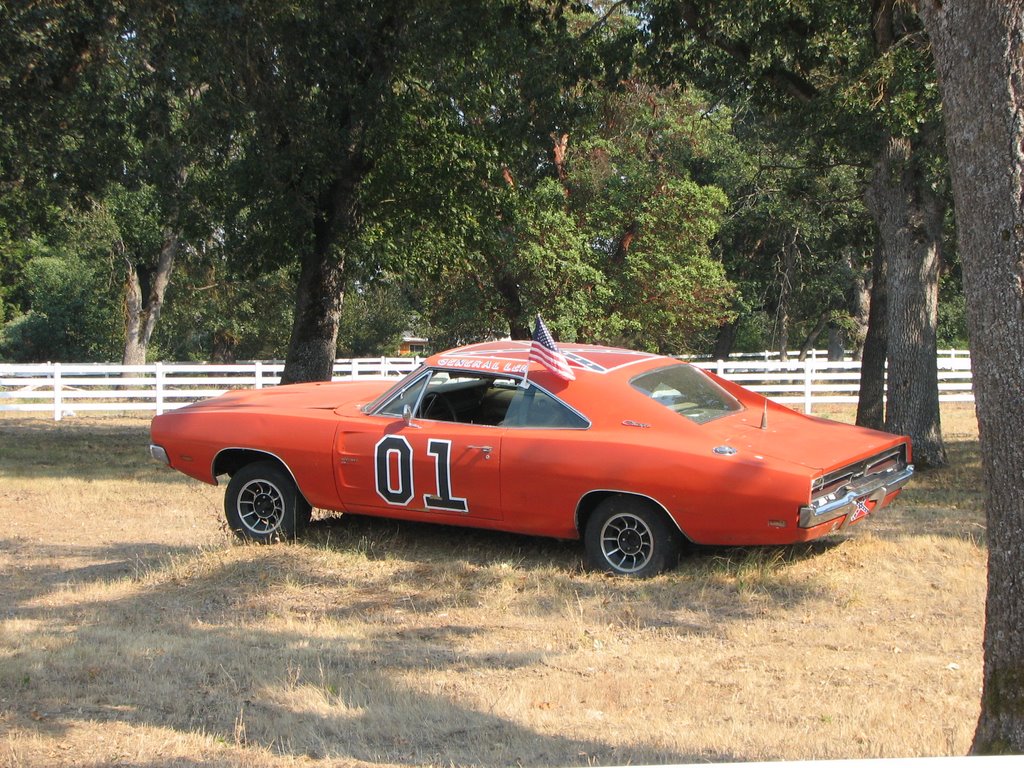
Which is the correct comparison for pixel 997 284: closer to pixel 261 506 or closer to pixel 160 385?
pixel 261 506

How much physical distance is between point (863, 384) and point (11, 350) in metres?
43.7

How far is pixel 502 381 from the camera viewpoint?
8.45 meters

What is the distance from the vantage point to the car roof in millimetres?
8273

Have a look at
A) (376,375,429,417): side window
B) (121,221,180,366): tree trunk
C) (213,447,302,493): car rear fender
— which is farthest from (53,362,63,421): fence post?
(376,375,429,417): side window

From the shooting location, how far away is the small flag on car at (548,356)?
8.05m

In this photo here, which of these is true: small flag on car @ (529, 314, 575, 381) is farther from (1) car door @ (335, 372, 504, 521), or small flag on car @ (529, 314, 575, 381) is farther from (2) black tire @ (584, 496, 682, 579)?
(2) black tire @ (584, 496, 682, 579)

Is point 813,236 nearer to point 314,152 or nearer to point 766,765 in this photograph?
point 314,152

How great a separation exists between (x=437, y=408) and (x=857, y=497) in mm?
3110

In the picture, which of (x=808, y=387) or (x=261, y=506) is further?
(x=808, y=387)

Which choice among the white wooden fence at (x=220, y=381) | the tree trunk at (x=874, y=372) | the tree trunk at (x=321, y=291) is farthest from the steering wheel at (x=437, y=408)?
the white wooden fence at (x=220, y=381)

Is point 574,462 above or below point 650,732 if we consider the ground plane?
above

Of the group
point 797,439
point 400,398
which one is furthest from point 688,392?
point 400,398

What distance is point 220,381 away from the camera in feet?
90.2

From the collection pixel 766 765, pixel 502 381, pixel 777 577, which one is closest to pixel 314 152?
pixel 502 381
